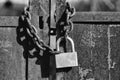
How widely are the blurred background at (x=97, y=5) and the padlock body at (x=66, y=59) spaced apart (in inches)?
479

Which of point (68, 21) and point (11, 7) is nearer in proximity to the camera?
point (68, 21)

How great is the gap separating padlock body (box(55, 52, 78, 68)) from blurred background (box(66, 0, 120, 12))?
12.2m

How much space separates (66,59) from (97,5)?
1460 cm

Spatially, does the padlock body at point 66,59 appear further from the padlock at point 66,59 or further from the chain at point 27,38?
the chain at point 27,38

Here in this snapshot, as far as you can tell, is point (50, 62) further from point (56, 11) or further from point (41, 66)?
point (56, 11)

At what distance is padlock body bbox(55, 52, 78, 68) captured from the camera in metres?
1.98

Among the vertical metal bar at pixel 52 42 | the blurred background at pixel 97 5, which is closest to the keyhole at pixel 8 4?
the blurred background at pixel 97 5

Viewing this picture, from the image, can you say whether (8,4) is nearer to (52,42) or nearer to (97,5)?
(97,5)

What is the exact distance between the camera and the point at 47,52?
6.93 feet

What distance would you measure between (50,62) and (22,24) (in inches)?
11.7

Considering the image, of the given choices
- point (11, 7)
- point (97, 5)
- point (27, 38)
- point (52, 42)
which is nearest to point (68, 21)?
point (52, 42)

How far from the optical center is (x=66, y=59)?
78.0 inches

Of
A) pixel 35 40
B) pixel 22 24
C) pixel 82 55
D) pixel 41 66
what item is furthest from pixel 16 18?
pixel 82 55

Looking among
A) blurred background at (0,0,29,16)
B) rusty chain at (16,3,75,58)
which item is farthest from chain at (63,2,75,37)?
blurred background at (0,0,29,16)
